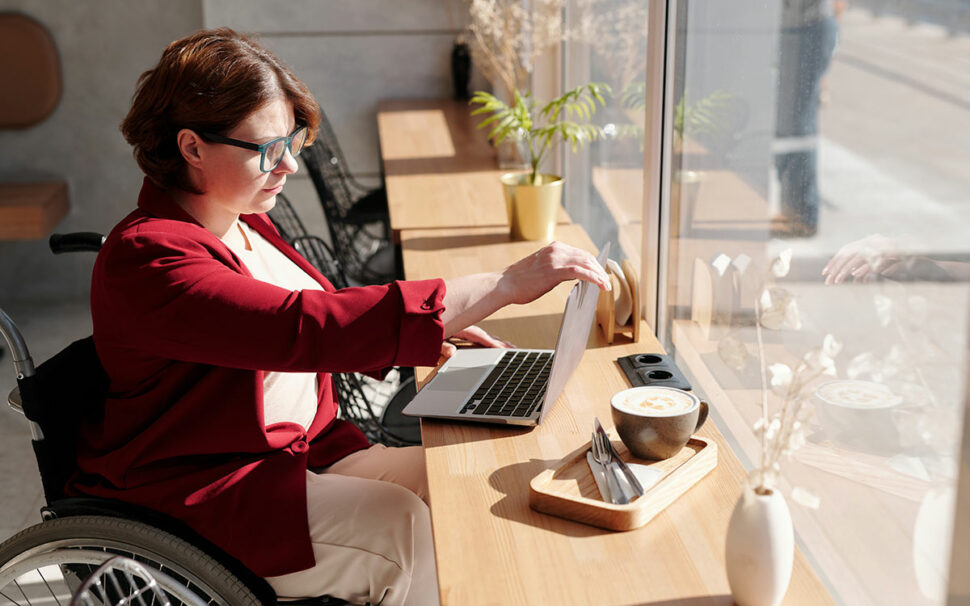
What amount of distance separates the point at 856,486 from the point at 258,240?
3.92 feet

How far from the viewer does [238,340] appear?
1.40 metres

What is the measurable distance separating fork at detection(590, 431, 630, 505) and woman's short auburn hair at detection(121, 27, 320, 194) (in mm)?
788

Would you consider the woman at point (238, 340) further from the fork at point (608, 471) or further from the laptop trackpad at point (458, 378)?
the fork at point (608, 471)

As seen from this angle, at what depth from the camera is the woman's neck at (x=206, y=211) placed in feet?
5.33

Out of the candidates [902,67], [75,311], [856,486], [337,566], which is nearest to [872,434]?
[856,486]

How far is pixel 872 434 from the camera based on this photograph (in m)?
1.10

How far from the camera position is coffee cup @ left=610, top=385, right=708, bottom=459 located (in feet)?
4.31

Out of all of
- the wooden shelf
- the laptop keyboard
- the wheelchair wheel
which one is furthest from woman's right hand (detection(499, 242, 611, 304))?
the wooden shelf

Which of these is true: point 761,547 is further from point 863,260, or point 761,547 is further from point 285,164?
point 285,164

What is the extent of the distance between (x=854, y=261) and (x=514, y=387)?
70 centimetres

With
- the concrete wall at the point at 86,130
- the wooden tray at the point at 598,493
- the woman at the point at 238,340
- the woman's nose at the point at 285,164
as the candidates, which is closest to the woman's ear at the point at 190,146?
the woman at the point at 238,340

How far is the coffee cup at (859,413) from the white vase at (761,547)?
0.16 metres

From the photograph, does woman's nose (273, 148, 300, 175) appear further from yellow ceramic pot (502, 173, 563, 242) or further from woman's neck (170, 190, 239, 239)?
yellow ceramic pot (502, 173, 563, 242)

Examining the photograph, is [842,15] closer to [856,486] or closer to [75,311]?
[856,486]
